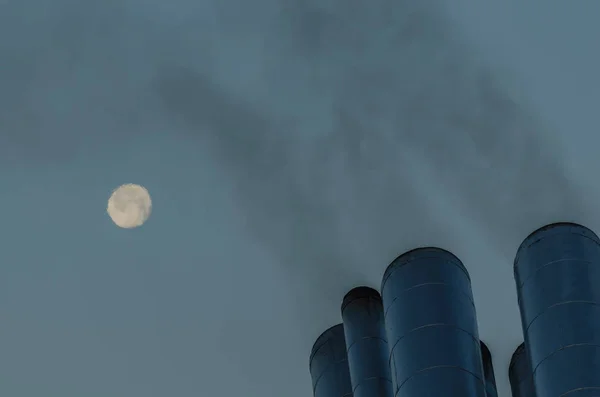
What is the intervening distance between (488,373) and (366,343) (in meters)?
5.06

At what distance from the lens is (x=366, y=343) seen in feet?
126

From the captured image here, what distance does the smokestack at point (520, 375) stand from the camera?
128 ft

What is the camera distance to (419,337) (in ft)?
109

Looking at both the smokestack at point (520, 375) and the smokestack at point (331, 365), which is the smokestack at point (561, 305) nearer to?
the smokestack at point (520, 375)

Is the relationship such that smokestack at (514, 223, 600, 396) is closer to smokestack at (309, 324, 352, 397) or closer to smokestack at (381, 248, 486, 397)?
smokestack at (381, 248, 486, 397)

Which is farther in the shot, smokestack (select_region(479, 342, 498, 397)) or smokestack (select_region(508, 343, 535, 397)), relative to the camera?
smokestack (select_region(479, 342, 498, 397))

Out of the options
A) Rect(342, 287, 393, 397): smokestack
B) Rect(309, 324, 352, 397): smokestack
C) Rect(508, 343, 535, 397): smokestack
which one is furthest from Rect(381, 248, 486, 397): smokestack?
Rect(309, 324, 352, 397): smokestack

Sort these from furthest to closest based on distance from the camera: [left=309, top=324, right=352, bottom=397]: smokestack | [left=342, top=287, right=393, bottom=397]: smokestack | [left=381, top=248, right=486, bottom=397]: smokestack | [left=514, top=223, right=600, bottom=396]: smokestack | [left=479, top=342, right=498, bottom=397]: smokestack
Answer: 1. [left=309, top=324, right=352, bottom=397]: smokestack
2. [left=479, top=342, right=498, bottom=397]: smokestack
3. [left=342, top=287, right=393, bottom=397]: smokestack
4. [left=381, top=248, right=486, bottom=397]: smokestack
5. [left=514, top=223, right=600, bottom=396]: smokestack

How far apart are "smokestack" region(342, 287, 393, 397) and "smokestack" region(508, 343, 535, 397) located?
4.91 metres

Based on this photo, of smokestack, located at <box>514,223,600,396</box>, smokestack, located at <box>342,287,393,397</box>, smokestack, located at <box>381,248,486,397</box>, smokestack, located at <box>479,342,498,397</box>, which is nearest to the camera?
smokestack, located at <box>514,223,600,396</box>

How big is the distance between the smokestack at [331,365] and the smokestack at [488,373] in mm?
4876

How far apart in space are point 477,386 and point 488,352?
9.35 metres

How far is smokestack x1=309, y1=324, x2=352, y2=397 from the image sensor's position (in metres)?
40.3

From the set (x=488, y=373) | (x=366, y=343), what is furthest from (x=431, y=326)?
(x=488, y=373)
